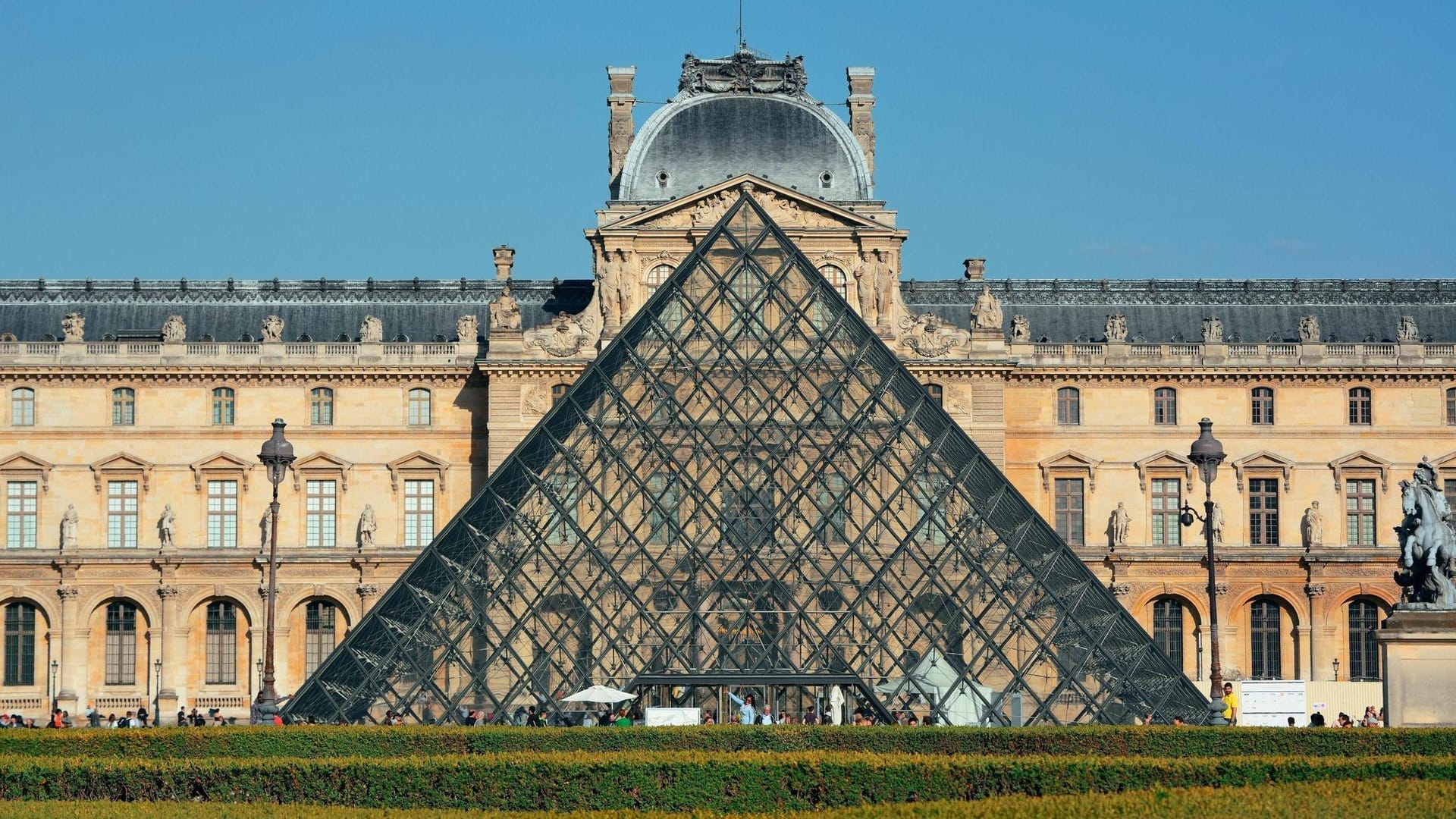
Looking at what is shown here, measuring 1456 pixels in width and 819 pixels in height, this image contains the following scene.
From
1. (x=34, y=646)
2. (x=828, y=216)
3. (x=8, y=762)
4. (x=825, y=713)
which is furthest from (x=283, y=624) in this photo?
(x=8, y=762)

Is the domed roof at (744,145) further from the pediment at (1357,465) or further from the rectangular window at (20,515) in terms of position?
the rectangular window at (20,515)

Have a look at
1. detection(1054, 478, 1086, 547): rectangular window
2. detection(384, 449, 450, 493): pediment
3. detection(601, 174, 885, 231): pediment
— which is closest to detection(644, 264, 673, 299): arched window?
detection(601, 174, 885, 231): pediment

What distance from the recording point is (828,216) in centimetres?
5275

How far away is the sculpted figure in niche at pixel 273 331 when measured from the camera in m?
54.8

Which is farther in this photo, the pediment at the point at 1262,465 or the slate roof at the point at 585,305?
the slate roof at the point at 585,305

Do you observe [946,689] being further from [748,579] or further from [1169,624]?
[1169,624]

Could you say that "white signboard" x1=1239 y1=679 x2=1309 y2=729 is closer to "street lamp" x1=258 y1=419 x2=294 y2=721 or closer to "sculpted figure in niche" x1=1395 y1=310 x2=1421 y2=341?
"sculpted figure in niche" x1=1395 y1=310 x2=1421 y2=341

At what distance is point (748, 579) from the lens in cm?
3488

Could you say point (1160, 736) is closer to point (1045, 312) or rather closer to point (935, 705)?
point (935, 705)

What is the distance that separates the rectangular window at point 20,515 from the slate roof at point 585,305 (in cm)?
354

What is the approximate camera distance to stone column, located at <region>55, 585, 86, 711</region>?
53.6m

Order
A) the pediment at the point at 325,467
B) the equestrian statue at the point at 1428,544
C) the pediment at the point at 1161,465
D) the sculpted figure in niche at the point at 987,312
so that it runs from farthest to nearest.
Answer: the pediment at the point at 1161,465
the pediment at the point at 325,467
the sculpted figure in niche at the point at 987,312
the equestrian statue at the point at 1428,544

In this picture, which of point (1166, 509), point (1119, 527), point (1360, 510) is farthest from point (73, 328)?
point (1360, 510)

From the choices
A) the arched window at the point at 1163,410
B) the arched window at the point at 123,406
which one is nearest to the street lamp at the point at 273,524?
the arched window at the point at 123,406
